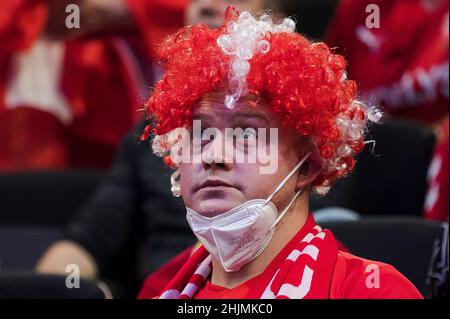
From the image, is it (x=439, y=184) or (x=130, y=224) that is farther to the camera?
(x=130, y=224)

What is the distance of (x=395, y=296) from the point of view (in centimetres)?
162

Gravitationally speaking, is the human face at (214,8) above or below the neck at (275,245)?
above

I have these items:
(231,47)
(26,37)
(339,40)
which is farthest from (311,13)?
(231,47)

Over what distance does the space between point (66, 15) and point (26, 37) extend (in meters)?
0.16

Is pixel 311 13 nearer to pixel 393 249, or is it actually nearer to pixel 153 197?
pixel 153 197

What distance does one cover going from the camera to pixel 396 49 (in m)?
3.50

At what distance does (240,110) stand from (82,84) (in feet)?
6.68

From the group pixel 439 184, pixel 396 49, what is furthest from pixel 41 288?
pixel 396 49

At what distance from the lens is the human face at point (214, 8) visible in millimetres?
3041

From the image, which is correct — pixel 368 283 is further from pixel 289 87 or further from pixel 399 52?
pixel 399 52

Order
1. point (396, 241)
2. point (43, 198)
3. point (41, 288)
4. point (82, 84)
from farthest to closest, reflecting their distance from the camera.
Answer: point (82, 84) < point (43, 198) < point (396, 241) < point (41, 288)

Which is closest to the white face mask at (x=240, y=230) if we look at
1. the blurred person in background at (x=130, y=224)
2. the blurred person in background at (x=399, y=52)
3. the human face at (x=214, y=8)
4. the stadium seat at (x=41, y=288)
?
the stadium seat at (x=41, y=288)

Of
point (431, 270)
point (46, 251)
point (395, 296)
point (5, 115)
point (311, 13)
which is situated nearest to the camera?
A: point (395, 296)

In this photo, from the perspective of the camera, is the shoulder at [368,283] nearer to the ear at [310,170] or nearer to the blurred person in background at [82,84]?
the ear at [310,170]
